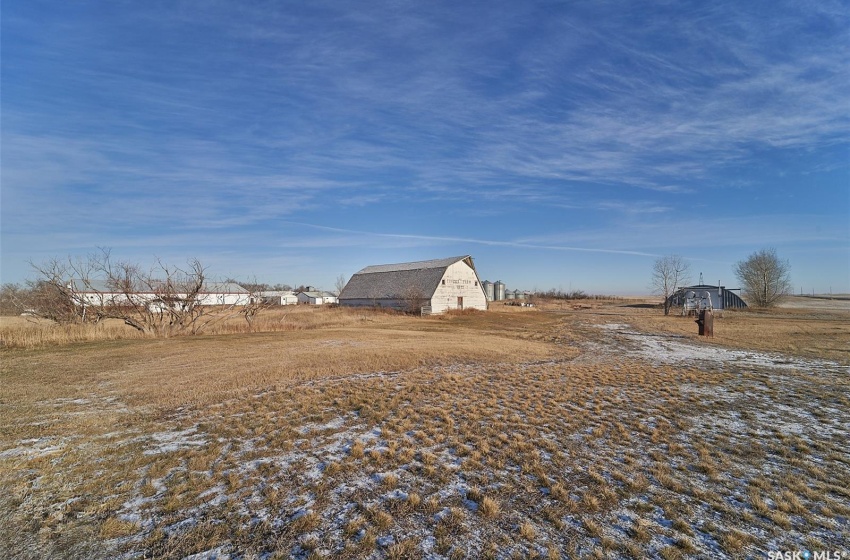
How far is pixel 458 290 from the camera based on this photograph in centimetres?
4809

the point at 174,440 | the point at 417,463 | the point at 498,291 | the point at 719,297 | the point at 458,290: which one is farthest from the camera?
the point at 498,291

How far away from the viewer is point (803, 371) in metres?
13.4

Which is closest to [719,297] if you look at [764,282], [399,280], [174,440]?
[764,282]

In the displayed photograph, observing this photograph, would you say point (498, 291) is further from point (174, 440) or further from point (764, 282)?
point (174, 440)

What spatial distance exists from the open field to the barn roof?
32.3m

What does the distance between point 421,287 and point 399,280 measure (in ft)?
18.1

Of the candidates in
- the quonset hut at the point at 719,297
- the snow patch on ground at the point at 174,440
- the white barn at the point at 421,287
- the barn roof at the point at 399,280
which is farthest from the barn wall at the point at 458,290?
the snow patch on ground at the point at 174,440

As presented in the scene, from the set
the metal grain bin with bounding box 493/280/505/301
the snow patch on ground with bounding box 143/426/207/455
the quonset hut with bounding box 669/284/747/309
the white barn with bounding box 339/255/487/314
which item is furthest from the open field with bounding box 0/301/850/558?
the metal grain bin with bounding box 493/280/505/301

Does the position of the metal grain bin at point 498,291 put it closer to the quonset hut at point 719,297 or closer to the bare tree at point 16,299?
the quonset hut at point 719,297

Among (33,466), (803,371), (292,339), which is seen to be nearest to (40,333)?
(292,339)

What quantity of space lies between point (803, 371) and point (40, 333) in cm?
3316

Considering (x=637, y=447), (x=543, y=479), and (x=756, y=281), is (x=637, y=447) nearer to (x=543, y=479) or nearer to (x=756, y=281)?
(x=543, y=479)

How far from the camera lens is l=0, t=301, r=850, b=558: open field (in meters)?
4.05

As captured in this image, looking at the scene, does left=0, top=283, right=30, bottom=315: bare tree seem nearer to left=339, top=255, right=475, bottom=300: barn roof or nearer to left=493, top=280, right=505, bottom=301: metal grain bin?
left=339, top=255, right=475, bottom=300: barn roof
